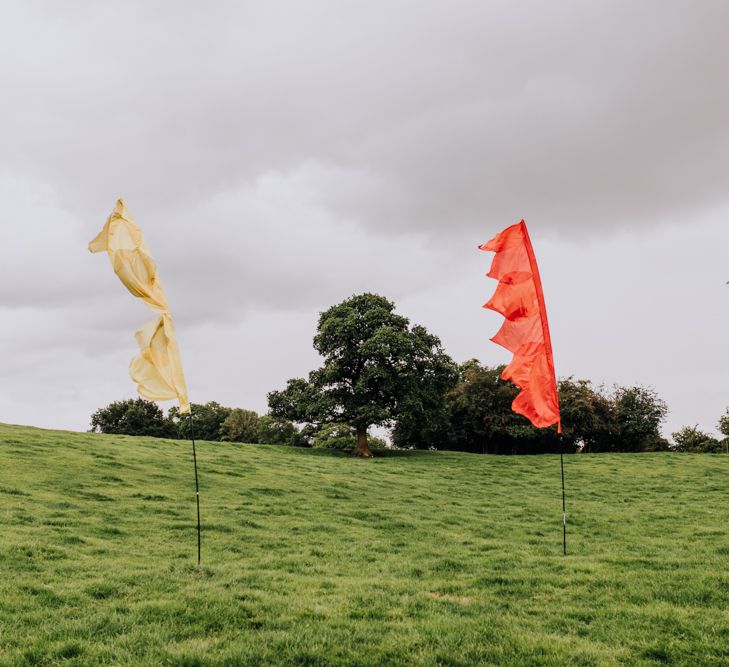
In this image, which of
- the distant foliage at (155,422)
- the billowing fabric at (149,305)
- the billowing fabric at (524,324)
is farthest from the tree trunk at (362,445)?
the distant foliage at (155,422)

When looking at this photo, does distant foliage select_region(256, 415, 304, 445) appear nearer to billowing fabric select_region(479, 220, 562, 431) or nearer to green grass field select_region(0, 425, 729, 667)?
green grass field select_region(0, 425, 729, 667)

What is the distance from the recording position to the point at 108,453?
26562 mm

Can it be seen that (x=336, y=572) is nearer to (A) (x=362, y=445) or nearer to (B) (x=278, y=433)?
(A) (x=362, y=445)

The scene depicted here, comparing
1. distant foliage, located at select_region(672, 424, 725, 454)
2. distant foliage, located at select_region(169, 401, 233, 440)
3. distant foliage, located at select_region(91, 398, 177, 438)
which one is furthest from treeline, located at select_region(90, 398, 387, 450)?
distant foliage, located at select_region(672, 424, 725, 454)

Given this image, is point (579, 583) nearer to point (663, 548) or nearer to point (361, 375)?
point (663, 548)

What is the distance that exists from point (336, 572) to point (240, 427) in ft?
282

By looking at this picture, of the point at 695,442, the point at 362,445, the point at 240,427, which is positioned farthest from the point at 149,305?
the point at 240,427

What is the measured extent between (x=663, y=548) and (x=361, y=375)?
30.7 metres

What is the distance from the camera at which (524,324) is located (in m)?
13.4

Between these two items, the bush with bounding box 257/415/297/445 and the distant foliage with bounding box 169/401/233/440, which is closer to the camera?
the bush with bounding box 257/415/297/445

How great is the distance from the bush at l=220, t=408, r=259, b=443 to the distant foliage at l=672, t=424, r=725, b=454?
61590 mm

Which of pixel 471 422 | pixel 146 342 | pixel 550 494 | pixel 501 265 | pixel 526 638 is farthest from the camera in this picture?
pixel 471 422

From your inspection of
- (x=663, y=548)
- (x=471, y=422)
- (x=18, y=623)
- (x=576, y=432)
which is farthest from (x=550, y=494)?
(x=576, y=432)

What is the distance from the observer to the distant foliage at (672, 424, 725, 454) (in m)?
58.8
